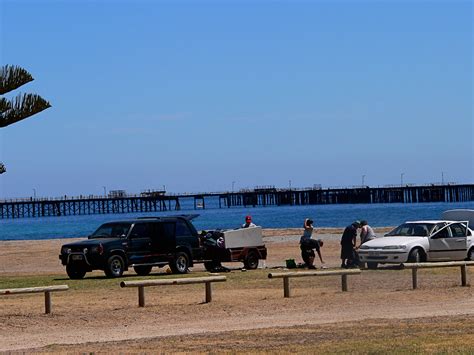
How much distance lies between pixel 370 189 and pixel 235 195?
32.1 metres

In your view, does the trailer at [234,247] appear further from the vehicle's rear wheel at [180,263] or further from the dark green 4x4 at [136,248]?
the vehicle's rear wheel at [180,263]

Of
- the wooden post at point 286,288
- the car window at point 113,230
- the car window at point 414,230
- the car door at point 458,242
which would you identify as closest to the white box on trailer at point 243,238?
the car window at point 113,230

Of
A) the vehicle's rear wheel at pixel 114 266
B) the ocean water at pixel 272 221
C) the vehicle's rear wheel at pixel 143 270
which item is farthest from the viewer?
the ocean water at pixel 272 221

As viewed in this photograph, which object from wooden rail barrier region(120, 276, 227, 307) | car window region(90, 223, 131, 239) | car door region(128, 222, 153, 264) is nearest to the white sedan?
car door region(128, 222, 153, 264)

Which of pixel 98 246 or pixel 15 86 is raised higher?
pixel 15 86

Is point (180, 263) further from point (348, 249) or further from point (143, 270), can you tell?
point (348, 249)

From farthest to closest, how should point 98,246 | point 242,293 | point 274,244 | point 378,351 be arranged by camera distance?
point 274,244, point 98,246, point 242,293, point 378,351

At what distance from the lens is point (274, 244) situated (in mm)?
51219

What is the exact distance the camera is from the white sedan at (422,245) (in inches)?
1182

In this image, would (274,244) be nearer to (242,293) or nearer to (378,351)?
(242,293)

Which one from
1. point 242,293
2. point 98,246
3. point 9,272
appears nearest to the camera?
point 242,293

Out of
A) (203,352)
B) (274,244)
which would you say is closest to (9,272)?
(274,244)

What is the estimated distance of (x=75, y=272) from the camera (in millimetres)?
29562

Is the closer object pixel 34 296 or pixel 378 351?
pixel 378 351
